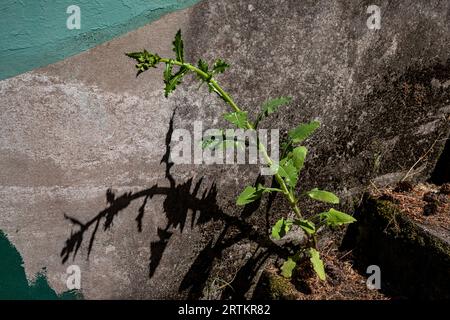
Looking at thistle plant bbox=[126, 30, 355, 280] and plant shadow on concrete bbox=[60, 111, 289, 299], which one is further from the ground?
thistle plant bbox=[126, 30, 355, 280]

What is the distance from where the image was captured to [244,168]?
2469mm

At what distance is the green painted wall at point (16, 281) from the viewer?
2.20m

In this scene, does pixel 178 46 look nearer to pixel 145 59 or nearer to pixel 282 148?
pixel 145 59

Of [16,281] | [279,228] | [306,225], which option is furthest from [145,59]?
[16,281]

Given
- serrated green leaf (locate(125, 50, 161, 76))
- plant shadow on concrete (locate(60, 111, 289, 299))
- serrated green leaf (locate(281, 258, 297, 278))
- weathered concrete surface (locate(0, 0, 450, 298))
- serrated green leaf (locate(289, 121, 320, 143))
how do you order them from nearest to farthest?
serrated green leaf (locate(125, 50, 161, 76)) < weathered concrete surface (locate(0, 0, 450, 298)) < serrated green leaf (locate(289, 121, 320, 143)) < plant shadow on concrete (locate(60, 111, 289, 299)) < serrated green leaf (locate(281, 258, 297, 278))

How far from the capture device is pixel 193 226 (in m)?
2.47

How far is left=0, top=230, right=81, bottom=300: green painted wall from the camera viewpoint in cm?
220

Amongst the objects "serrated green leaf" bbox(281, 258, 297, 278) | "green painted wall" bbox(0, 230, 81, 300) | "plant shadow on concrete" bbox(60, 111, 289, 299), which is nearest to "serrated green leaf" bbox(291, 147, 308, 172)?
"plant shadow on concrete" bbox(60, 111, 289, 299)

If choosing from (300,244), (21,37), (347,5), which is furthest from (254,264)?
(21,37)

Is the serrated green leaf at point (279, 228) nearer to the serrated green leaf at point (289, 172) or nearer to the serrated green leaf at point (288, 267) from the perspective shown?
the serrated green leaf at point (289, 172)

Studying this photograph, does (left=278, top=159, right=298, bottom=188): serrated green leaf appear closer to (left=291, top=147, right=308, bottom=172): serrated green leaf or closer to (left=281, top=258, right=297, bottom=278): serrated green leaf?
(left=291, top=147, right=308, bottom=172): serrated green leaf

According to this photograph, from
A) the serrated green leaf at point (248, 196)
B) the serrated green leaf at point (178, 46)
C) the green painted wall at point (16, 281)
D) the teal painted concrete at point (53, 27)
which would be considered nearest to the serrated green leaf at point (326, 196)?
the serrated green leaf at point (248, 196)

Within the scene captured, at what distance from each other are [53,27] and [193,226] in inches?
46.8
